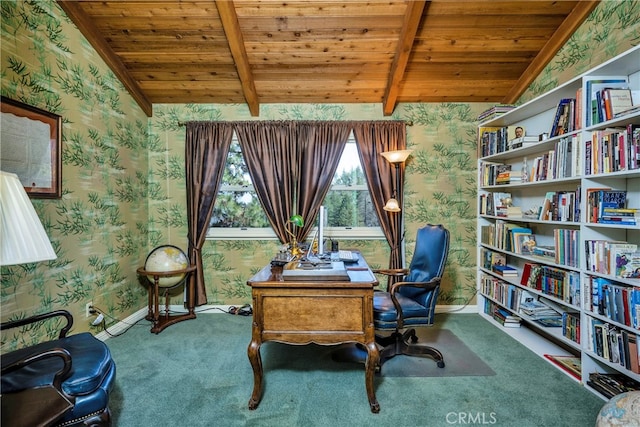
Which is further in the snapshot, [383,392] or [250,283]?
[383,392]

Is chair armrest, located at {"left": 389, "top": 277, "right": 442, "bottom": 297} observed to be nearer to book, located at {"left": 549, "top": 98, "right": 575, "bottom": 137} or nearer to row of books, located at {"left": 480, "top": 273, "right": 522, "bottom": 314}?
row of books, located at {"left": 480, "top": 273, "right": 522, "bottom": 314}

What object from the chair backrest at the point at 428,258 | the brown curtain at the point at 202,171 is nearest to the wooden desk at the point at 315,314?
the chair backrest at the point at 428,258

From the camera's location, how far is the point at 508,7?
246 centimetres

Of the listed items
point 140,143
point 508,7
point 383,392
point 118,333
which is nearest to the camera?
point 383,392

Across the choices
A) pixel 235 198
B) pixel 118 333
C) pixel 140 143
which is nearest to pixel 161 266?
pixel 118 333

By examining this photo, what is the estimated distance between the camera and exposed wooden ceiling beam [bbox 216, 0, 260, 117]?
2338 millimetres

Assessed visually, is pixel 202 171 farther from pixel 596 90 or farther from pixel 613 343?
pixel 613 343

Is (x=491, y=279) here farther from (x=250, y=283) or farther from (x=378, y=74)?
(x=250, y=283)

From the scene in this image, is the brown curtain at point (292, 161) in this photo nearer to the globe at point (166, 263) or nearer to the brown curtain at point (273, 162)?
the brown curtain at point (273, 162)

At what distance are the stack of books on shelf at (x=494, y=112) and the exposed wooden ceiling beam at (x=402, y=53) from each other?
38.0 inches

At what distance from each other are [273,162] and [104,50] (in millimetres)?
1837

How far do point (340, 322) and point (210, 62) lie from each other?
2.75 metres

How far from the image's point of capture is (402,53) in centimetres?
266

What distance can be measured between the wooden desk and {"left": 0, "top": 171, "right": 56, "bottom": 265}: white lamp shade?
947mm
